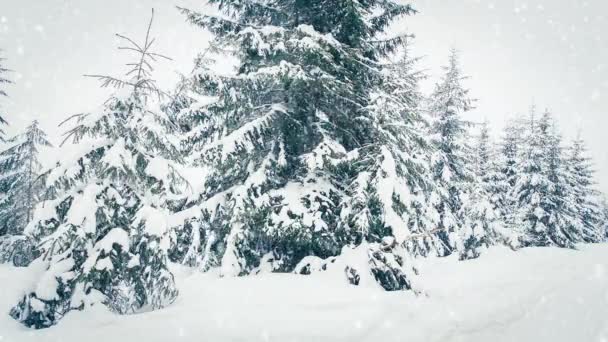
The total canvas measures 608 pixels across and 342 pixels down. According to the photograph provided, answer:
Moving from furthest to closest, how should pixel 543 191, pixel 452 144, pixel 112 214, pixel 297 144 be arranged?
pixel 543 191 → pixel 452 144 → pixel 297 144 → pixel 112 214

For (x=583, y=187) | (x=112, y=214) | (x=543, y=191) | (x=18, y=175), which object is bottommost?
(x=112, y=214)

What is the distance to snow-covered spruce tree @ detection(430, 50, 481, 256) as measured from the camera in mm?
17438

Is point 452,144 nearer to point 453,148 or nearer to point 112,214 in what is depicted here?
point 453,148

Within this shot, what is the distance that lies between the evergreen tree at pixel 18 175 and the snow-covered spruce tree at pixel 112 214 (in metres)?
14.9

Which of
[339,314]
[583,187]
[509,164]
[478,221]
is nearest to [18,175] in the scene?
[339,314]

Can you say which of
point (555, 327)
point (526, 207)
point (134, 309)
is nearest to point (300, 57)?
point (134, 309)

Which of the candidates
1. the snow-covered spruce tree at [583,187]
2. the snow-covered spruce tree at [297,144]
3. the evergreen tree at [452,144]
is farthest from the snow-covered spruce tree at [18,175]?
the snow-covered spruce tree at [583,187]

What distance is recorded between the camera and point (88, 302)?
509 centimetres

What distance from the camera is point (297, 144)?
879cm

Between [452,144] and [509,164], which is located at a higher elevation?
[509,164]

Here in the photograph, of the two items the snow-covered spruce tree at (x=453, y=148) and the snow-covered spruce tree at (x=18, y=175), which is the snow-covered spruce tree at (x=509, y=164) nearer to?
the snow-covered spruce tree at (x=453, y=148)

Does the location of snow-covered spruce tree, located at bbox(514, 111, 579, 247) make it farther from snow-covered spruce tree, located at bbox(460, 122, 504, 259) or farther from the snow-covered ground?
the snow-covered ground

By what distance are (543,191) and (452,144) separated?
10.9 m

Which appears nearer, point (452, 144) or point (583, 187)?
point (452, 144)
